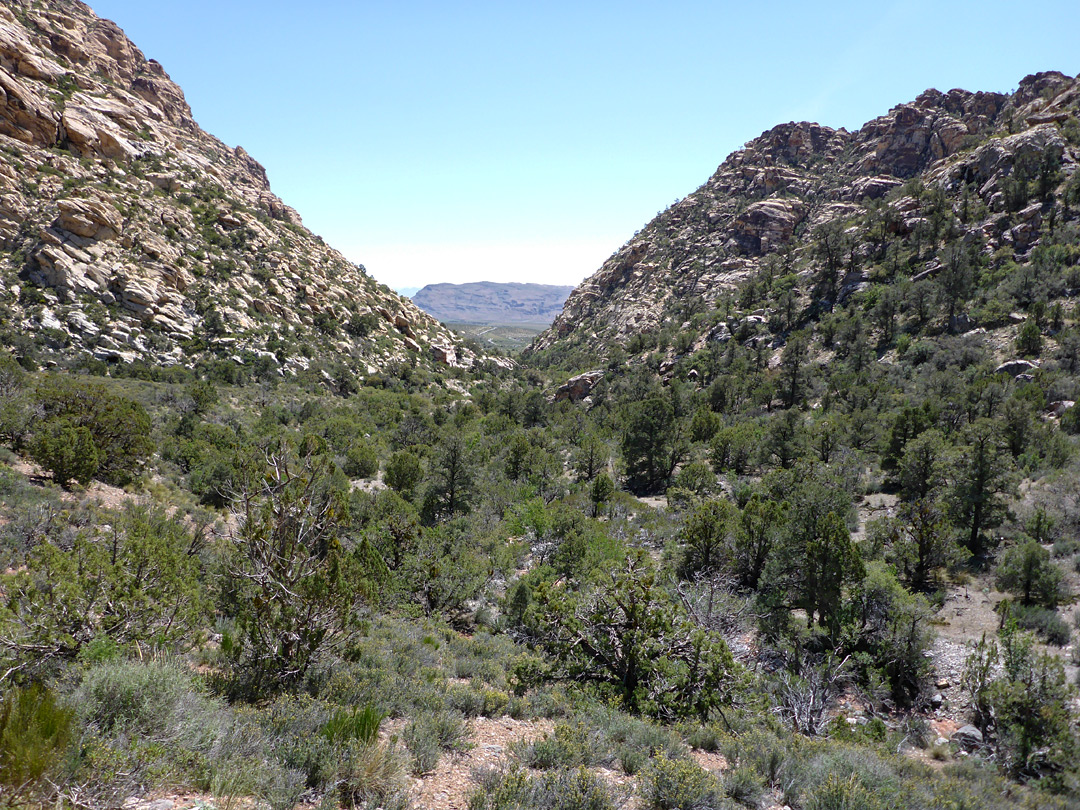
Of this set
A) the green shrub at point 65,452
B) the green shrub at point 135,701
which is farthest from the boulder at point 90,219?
the green shrub at point 135,701

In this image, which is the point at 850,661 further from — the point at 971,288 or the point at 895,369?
the point at 971,288

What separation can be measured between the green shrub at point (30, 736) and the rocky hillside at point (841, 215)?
46.6m

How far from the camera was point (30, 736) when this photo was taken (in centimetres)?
324

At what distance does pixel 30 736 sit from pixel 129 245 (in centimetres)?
4395

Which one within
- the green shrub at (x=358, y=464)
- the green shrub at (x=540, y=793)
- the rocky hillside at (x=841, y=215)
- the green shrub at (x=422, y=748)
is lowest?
the green shrub at (x=358, y=464)

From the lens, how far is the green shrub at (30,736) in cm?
310

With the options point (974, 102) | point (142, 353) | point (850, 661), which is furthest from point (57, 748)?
point (974, 102)

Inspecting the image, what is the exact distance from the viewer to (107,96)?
146ft

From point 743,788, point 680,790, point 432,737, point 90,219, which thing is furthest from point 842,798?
point 90,219

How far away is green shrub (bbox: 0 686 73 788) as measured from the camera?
310 cm

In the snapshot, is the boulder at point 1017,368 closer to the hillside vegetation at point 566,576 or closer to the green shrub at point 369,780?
the hillside vegetation at point 566,576

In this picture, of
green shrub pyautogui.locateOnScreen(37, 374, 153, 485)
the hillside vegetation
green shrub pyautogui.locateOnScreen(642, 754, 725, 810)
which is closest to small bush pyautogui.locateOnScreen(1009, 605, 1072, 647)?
the hillside vegetation

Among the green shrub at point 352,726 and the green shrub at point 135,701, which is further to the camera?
the green shrub at point 352,726

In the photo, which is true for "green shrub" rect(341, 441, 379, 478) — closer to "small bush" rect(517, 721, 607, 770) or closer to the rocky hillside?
"small bush" rect(517, 721, 607, 770)
